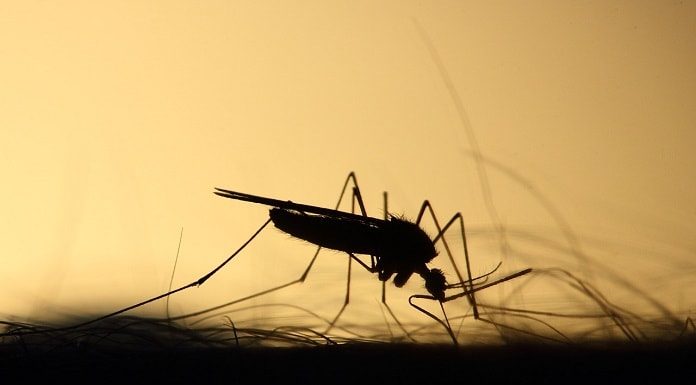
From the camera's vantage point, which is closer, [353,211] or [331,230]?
[331,230]

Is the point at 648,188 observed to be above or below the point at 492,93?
below

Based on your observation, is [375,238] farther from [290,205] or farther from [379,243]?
[290,205]

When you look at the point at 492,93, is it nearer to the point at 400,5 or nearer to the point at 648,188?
the point at 400,5

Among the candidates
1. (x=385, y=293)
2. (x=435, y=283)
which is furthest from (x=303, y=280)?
(x=435, y=283)

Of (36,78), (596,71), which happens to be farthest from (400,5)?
(36,78)

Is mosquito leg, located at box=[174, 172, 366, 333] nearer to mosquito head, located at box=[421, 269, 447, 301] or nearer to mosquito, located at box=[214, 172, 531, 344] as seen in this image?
mosquito, located at box=[214, 172, 531, 344]
